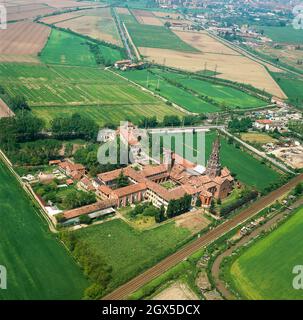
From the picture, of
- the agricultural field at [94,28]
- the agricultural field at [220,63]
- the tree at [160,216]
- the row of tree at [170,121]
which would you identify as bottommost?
the tree at [160,216]

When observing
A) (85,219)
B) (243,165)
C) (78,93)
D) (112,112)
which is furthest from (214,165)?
(78,93)

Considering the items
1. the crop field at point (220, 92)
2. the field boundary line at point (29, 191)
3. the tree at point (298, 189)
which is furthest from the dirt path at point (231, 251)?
the crop field at point (220, 92)

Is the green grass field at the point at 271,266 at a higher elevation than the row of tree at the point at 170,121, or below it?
below

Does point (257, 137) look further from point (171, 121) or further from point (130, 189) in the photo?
point (130, 189)

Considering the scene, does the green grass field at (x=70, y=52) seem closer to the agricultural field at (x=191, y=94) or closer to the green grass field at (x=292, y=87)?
the agricultural field at (x=191, y=94)

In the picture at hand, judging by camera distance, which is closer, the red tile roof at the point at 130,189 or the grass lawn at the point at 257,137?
the red tile roof at the point at 130,189

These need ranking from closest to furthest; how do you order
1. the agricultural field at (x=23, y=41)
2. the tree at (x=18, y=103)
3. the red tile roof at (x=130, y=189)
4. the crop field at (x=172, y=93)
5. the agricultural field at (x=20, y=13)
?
the red tile roof at (x=130, y=189)
the tree at (x=18, y=103)
the crop field at (x=172, y=93)
the agricultural field at (x=23, y=41)
the agricultural field at (x=20, y=13)

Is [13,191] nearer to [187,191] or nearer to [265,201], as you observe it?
[187,191]

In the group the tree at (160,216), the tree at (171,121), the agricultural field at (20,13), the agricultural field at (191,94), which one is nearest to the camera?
the tree at (160,216)
